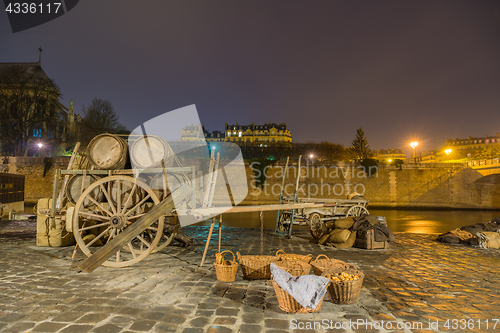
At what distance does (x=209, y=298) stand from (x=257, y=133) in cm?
→ 8356

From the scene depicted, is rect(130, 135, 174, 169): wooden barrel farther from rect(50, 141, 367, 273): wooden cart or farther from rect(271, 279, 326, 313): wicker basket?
rect(271, 279, 326, 313): wicker basket

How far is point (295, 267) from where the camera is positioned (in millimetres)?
4457

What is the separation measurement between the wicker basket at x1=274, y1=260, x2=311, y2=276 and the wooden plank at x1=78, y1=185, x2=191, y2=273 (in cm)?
203

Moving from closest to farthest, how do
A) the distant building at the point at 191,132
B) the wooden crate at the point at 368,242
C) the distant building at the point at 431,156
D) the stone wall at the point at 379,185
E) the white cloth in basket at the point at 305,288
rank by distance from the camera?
the white cloth in basket at the point at 305,288 < the wooden crate at the point at 368,242 < the stone wall at the point at 379,185 < the distant building at the point at 191,132 < the distant building at the point at 431,156

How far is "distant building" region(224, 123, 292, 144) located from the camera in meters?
86.1

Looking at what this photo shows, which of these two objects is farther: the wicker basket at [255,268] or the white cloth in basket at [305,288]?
the wicker basket at [255,268]

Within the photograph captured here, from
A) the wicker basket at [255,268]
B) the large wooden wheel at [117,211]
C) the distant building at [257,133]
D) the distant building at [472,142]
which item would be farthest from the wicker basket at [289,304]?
the distant building at [472,142]

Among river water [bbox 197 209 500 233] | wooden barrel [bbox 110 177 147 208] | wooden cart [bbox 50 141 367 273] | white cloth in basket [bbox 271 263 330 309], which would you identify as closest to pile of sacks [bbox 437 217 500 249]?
wooden cart [bbox 50 141 367 273]

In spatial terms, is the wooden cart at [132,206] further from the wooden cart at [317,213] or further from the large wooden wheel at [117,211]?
the wooden cart at [317,213]

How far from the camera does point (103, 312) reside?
347cm

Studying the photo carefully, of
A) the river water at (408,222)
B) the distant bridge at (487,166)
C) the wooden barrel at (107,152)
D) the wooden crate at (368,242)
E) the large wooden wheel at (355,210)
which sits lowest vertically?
the river water at (408,222)

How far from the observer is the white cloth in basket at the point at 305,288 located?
3421mm

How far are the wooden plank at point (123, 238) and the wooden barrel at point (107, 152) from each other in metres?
1.38

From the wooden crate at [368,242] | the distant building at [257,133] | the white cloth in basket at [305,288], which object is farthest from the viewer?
the distant building at [257,133]
